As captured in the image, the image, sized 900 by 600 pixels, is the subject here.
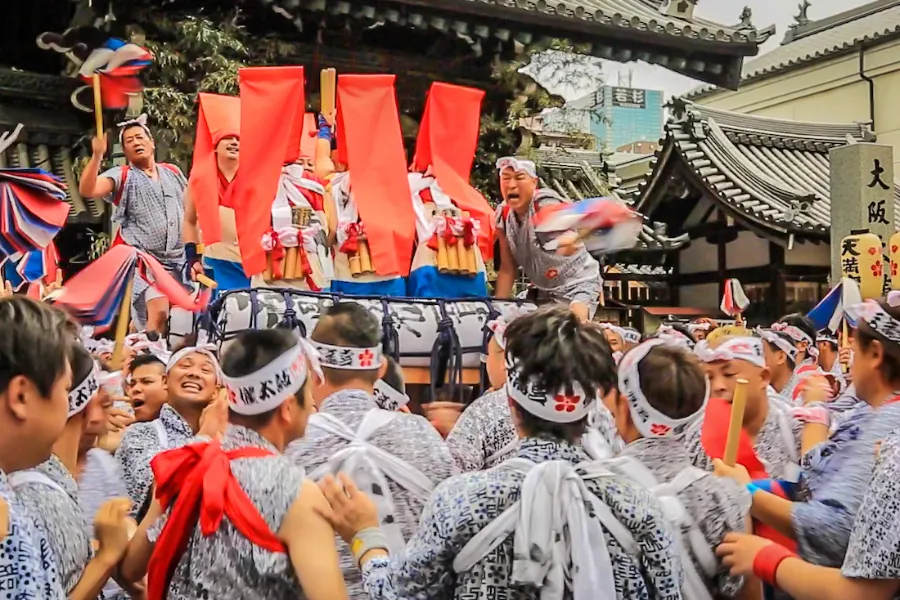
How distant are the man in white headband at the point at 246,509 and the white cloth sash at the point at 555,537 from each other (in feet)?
1.19

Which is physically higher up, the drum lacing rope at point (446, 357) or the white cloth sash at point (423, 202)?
the white cloth sash at point (423, 202)

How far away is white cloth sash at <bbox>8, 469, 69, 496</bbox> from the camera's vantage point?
6.47 ft

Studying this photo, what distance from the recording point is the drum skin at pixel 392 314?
4.74 m

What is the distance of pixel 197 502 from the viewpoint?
212 cm

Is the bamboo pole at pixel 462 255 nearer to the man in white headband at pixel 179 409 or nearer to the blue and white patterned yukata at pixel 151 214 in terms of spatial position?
the blue and white patterned yukata at pixel 151 214

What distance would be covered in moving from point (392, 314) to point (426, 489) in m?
2.38

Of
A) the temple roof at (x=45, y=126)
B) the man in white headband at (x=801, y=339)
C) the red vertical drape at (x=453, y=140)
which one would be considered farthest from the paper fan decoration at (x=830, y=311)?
the temple roof at (x=45, y=126)

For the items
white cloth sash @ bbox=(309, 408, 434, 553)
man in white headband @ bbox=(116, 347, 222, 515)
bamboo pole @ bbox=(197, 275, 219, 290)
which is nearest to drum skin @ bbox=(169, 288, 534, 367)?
bamboo pole @ bbox=(197, 275, 219, 290)

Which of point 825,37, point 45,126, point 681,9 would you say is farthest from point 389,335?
point 825,37

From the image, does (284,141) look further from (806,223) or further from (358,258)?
(806,223)

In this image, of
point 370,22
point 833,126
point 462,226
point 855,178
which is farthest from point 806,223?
point 462,226

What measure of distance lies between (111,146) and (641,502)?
7.43m

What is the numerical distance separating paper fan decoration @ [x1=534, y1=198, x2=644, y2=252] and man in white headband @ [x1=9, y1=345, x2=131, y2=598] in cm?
284

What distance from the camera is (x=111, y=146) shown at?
8.34 meters
